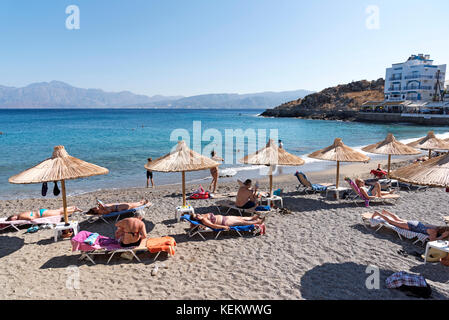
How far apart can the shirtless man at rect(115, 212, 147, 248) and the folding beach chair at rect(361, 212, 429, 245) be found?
5.04m

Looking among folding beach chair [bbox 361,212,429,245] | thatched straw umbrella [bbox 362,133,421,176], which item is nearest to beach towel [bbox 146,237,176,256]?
folding beach chair [bbox 361,212,429,245]

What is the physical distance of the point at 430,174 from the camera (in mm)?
4852

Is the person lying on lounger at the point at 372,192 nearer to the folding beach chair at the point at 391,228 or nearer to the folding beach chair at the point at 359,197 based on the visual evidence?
the folding beach chair at the point at 359,197

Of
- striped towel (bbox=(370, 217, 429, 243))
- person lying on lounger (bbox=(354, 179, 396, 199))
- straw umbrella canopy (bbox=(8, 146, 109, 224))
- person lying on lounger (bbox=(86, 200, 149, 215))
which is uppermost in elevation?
straw umbrella canopy (bbox=(8, 146, 109, 224))

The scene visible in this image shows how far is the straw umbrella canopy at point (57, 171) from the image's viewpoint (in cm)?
584

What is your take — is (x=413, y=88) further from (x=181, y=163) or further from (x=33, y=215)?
(x=33, y=215)

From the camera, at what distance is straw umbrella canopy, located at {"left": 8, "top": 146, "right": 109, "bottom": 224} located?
5.84m

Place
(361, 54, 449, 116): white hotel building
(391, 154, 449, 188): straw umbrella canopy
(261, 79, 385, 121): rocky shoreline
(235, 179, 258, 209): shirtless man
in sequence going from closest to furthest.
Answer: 1. (391, 154, 449, 188): straw umbrella canopy
2. (235, 179, 258, 209): shirtless man
3. (361, 54, 449, 116): white hotel building
4. (261, 79, 385, 121): rocky shoreline

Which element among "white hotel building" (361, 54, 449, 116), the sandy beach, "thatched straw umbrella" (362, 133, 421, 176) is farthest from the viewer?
"white hotel building" (361, 54, 449, 116)

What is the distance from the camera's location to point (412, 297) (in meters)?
4.20

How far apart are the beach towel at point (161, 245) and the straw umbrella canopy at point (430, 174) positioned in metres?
4.23

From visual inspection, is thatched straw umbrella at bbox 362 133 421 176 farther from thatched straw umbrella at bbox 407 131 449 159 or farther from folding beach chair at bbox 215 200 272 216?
folding beach chair at bbox 215 200 272 216
